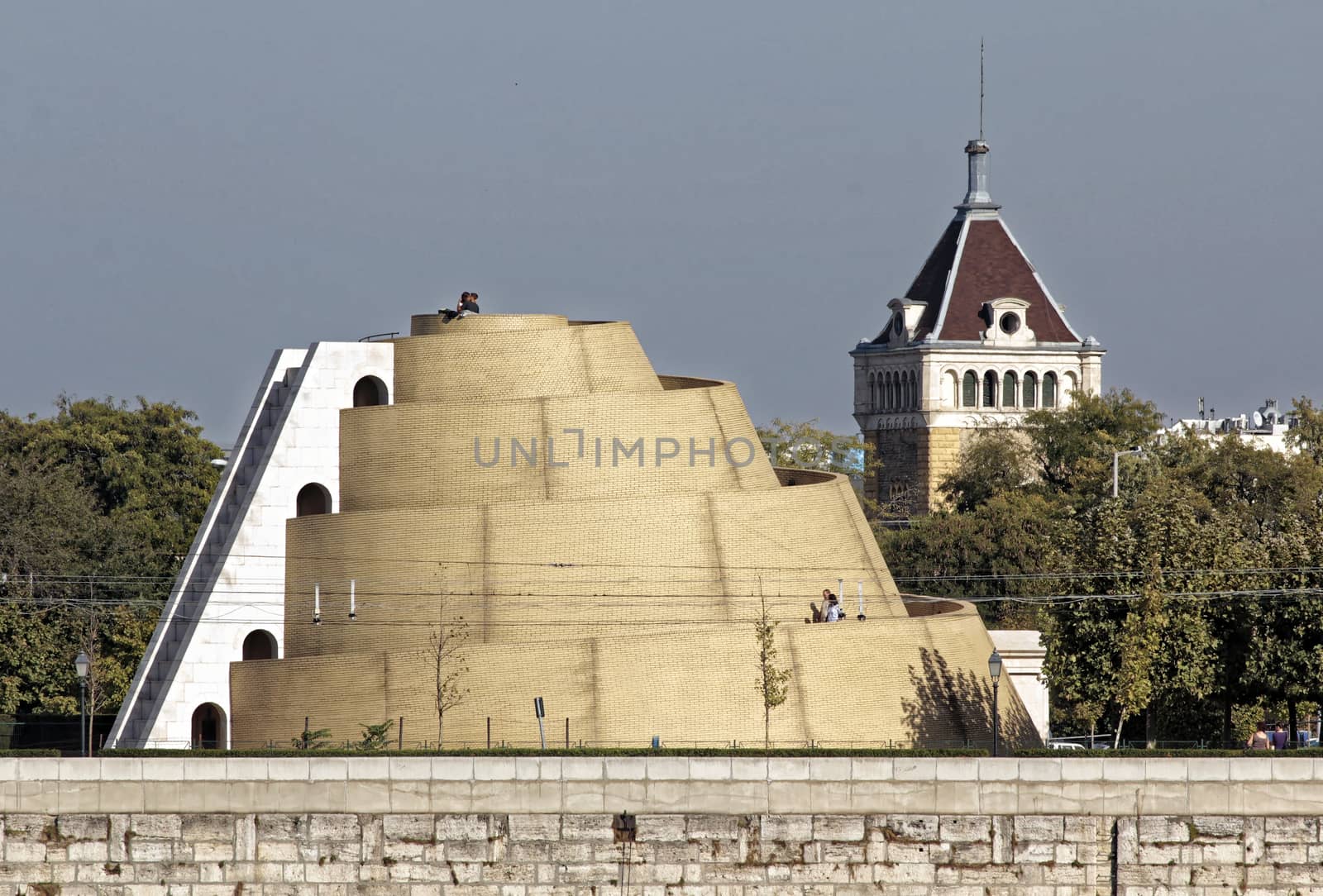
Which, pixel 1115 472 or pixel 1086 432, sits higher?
pixel 1086 432

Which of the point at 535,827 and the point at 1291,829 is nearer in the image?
the point at 1291,829

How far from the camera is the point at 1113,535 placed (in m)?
64.1

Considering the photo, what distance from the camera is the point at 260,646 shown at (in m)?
63.1

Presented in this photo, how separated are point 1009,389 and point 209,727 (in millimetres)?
108833

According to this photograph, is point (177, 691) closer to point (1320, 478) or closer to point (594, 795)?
point (594, 795)

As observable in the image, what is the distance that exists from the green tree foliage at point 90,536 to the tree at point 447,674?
18.6m

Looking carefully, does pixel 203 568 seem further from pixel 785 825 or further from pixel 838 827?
pixel 838 827

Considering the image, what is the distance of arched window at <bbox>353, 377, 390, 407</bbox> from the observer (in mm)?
64438

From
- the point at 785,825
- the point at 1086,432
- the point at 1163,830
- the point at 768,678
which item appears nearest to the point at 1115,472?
the point at 768,678

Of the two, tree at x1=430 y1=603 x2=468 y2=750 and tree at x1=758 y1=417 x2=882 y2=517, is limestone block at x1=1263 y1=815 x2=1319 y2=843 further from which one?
tree at x1=758 y1=417 x2=882 y2=517

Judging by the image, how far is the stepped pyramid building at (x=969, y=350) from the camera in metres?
164

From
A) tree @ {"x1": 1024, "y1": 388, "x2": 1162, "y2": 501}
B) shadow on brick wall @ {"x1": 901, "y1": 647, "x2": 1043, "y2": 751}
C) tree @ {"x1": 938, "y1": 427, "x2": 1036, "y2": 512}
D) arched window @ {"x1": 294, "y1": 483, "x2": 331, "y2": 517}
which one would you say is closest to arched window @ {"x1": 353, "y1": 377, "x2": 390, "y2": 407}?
arched window @ {"x1": 294, "y1": 483, "x2": 331, "y2": 517}

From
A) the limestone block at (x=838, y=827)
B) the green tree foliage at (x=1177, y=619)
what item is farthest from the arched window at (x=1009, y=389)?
the limestone block at (x=838, y=827)

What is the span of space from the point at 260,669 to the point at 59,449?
56.4 metres
